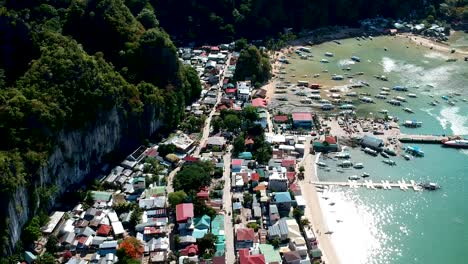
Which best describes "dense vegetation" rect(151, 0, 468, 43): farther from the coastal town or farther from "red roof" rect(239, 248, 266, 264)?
"red roof" rect(239, 248, 266, 264)

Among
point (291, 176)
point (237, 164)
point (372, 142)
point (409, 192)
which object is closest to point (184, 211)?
point (237, 164)

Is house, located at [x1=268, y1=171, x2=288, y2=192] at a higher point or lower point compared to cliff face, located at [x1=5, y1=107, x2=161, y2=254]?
lower

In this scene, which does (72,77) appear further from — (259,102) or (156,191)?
(259,102)

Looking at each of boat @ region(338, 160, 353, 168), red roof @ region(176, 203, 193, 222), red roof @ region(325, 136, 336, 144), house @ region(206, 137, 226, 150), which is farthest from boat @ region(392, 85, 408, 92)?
red roof @ region(176, 203, 193, 222)

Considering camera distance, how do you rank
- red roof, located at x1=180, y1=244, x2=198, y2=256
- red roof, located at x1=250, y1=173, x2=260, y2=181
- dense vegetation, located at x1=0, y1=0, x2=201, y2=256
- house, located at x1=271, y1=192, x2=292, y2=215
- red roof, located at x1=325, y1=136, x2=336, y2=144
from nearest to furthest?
red roof, located at x1=180, y1=244, x2=198, y2=256 → dense vegetation, located at x1=0, y1=0, x2=201, y2=256 → house, located at x1=271, y1=192, x2=292, y2=215 → red roof, located at x1=250, y1=173, x2=260, y2=181 → red roof, located at x1=325, y1=136, x2=336, y2=144

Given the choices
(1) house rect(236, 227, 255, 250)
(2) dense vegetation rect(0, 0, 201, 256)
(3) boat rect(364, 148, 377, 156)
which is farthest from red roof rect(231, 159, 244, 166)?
(3) boat rect(364, 148, 377, 156)

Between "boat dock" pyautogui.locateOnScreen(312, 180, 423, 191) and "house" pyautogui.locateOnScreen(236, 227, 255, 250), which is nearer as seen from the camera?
"house" pyautogui.locateOnScreen(236, 227, 255, 250)

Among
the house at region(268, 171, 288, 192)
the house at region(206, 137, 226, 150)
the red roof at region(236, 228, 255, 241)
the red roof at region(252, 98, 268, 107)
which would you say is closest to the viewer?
the red roof at region(236, 228, 255, 241)

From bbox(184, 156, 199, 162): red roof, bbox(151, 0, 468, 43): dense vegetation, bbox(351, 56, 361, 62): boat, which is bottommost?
bbox(184, 156, 199, 162): red roof
